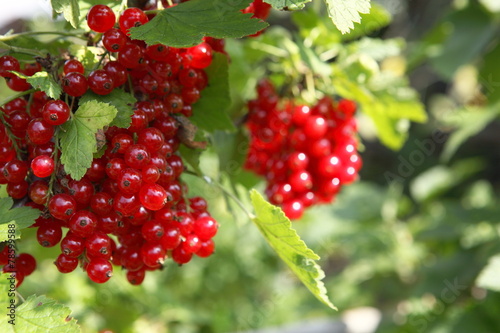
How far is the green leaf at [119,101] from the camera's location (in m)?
0.62

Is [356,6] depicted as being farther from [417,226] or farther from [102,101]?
[417,226]

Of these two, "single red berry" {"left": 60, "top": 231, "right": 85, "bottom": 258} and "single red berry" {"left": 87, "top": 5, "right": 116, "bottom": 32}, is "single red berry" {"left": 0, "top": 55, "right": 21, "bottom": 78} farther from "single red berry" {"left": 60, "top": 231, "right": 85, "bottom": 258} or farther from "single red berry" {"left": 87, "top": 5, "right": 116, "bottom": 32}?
"single red berry" {"left": 60, "top": 231, "right": 85, "bottom": 258}

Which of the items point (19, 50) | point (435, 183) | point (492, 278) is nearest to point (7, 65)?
point (19, 50)

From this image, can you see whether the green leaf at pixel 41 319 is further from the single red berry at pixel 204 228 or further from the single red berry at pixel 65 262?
the single red berry at pixel 204 228

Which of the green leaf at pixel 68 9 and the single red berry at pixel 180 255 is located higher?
the green leaf at pixel 68 9

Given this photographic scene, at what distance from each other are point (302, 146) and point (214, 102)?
0.30m

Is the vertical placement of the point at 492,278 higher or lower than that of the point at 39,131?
lower

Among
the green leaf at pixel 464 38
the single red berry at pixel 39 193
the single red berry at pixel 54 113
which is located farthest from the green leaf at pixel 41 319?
the green leaf at pixel 464 38

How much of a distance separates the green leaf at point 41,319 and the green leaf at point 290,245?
292mm

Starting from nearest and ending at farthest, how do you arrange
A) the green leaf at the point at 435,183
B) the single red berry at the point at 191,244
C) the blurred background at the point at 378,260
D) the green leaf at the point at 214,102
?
the single red berry at the point at 191,244, the green leaf at the point at 214,102, the blurred background at the point at 378,260, the green leaf at the point at 435,183

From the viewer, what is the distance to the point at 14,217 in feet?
2.04

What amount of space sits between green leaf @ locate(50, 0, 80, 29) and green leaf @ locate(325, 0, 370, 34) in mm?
336

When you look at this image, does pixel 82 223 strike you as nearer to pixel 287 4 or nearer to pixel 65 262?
pixel 65 262

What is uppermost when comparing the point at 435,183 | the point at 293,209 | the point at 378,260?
the point at 293,209
